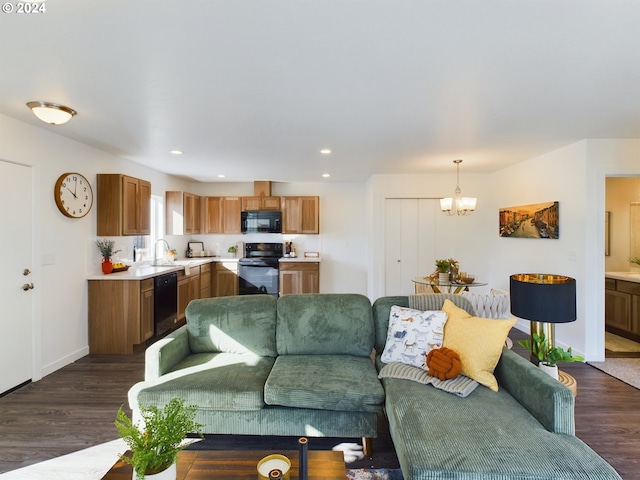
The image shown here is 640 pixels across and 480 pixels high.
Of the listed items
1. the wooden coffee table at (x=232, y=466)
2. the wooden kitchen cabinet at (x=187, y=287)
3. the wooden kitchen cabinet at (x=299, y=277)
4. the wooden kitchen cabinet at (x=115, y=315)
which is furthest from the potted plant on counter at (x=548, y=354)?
the wooden kitchen cabinet at (x=187, y=287)

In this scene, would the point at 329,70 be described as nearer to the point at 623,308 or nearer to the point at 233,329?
the point at 233,329

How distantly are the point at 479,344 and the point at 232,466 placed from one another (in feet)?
5.17

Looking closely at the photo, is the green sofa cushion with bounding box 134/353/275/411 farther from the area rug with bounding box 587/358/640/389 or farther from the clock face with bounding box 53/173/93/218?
the area rug with bounding box 587/358/640/389

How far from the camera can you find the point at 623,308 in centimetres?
414

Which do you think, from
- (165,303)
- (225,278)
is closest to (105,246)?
(165,303)

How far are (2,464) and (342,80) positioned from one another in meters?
3.19

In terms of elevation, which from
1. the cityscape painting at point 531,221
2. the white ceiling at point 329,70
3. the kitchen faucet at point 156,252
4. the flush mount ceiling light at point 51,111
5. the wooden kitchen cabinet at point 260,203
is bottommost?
the kitchen faucet at point 156,252

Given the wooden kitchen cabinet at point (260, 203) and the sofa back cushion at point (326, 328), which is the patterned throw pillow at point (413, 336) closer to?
the sofa back cushion at point (326, 328)

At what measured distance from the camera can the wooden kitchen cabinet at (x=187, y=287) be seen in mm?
4848

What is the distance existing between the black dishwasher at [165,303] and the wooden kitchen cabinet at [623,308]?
230 inches

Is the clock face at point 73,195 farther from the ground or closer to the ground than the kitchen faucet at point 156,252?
farther from the ground

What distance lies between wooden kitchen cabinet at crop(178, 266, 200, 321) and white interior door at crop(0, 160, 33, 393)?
1.87 meters

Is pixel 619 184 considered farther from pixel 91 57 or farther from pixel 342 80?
pixel 91 57

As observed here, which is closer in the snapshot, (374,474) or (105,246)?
(374,474)
